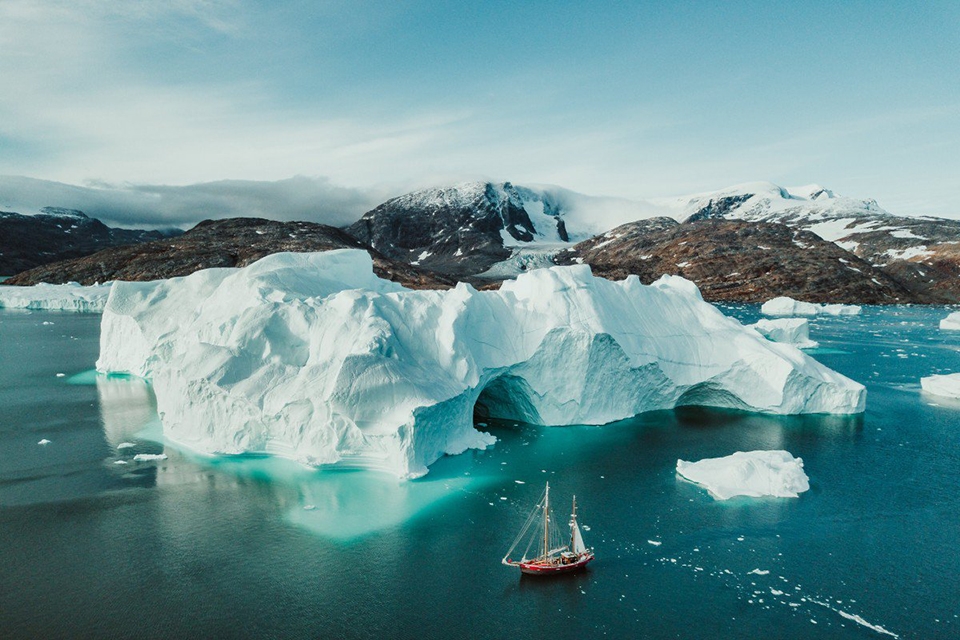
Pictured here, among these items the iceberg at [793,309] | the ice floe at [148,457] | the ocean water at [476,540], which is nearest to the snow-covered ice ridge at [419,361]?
the ice floe at [148,457]

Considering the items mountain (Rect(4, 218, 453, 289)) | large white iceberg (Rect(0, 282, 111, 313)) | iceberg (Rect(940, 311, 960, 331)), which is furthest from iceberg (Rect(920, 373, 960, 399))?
large white iceberg (Rect(0, 282, 111, 313))

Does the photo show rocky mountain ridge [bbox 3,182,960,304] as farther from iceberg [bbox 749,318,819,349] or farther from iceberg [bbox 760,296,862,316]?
iceberg [bbox 749,318,819,349]

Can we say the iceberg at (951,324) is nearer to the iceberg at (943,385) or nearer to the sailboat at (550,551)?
the iceberg at (943,385)

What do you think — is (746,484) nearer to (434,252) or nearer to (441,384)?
(441,384)

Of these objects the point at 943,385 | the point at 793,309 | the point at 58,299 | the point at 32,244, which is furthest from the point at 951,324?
the point at 32,244

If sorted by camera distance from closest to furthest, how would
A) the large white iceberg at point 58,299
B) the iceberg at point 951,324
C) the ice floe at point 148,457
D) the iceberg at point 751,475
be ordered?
the iceberg at point 751,475
the ice floe at point 148,457
the iceberg at point 951,324
the large white iceberg at point 58,299
